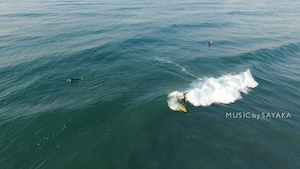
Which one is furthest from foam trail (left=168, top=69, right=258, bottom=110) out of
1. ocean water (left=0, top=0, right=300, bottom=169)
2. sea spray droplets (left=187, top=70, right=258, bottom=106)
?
ocean water (left=0, top=0, right=300, bottom=169)

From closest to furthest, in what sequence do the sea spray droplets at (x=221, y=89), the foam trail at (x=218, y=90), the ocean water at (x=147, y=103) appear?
the ocean water at (x=147, y=103) < the foam trail at (x=218, y=90) < the sea spray droplets at (x=221, y=89)

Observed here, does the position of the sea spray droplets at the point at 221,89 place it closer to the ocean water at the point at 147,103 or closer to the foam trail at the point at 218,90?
the foam trail at the point at 218,90

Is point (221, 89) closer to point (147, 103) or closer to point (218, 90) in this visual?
point (218, 90)

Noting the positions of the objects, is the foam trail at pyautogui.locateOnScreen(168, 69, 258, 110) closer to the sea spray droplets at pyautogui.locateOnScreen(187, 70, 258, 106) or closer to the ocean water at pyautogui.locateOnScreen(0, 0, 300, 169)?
the sea spray droplets at pyautogui.locateOnScreen(187, 70, 258, 106)

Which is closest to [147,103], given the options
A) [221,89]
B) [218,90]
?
[218,90]

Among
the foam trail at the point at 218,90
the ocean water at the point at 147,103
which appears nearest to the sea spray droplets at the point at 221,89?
the foam trail at the point at 218,90
